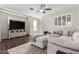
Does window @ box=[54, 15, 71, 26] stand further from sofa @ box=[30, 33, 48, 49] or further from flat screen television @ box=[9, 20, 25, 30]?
flat screen television @ box=[9, 20, 25, 30]

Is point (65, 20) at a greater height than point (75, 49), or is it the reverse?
point (65, 20)

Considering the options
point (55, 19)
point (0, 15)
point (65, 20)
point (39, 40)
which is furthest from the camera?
point (39, 40)

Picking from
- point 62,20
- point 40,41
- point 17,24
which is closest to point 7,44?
point 17,24

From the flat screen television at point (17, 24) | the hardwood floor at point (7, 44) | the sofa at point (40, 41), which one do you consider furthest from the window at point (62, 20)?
the hardwood floor at point (7, 44)

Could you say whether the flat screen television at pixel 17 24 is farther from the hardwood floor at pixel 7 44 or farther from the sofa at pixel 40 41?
the sofa at pixel 40 41

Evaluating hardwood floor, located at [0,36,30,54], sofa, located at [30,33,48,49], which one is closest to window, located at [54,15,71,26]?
sofa, located at [30,33,48,49]

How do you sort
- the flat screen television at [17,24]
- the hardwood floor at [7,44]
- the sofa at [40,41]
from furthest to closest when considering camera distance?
the sofa at [40,41], the flat screen television at [17,24], the hardwood floor at [7,44]

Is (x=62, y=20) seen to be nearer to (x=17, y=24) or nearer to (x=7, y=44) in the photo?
(x=17, y=24)

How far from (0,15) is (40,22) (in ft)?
3.54

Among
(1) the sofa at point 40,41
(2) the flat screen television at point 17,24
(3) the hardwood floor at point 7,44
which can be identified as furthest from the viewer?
(1) the sofa at point 40,41

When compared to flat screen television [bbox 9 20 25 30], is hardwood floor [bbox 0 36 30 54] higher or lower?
lower
